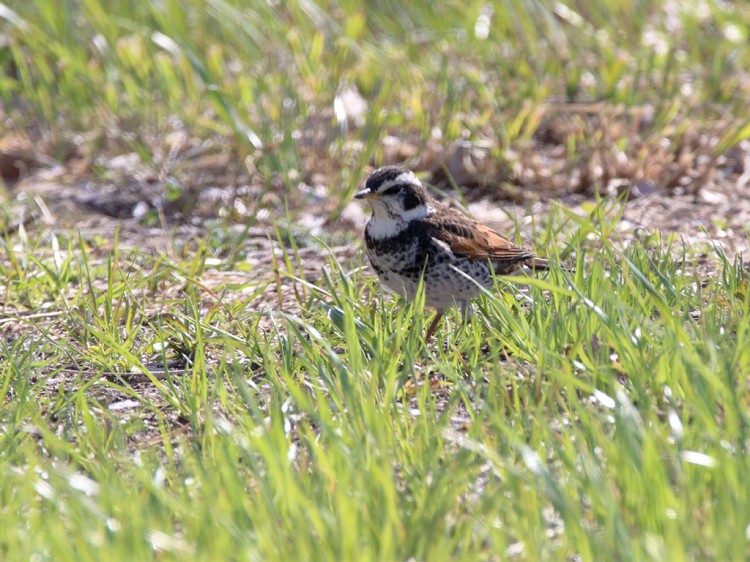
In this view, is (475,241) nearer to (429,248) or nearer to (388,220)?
(429,248)

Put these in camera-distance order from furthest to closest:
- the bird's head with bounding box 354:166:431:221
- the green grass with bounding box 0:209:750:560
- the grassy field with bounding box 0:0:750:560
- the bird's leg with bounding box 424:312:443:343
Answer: the bird's head with bounding box 354:166:431:221 → the bird's leg with bounding box 424:312:443:343 → the grassy field with bounding box 0:0:750:560 → the green grass with bounding box 0:209:750:560

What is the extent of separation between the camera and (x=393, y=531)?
120 inches

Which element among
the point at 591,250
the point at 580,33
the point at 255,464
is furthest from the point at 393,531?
the point at 580,33

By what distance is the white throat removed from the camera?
5086mm

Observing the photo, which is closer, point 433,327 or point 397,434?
point 397,434

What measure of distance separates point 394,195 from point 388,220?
0.52ft

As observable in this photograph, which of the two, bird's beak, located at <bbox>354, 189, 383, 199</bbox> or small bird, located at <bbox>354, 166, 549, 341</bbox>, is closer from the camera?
small bird, located at <bbox>354, 166, 549, 341</bbox>

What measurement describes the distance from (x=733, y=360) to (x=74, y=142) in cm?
571

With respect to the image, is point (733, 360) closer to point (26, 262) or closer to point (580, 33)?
point (26, 262)

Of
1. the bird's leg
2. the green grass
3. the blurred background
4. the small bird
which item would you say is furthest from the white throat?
the blurred background

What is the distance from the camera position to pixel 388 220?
515cm

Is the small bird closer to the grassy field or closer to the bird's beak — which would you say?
the bird's beak

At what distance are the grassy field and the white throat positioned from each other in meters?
0.34

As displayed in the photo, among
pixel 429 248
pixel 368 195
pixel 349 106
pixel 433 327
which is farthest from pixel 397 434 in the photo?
pixel 349 106
